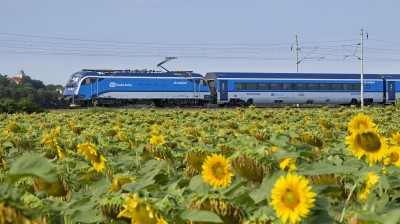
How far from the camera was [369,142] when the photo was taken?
9.92 ft

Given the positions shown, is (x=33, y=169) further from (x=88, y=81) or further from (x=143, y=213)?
(x=88, y=81)

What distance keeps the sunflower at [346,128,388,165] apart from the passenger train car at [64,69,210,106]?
3676 cm

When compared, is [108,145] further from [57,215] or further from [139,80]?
[139,80]

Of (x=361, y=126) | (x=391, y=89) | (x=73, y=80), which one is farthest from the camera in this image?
(x=391, y=89)

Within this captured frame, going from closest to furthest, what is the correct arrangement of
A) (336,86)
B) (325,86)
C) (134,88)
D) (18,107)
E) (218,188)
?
(218,188)
(18,107)
(134,88)
(325,86)
(336,86)

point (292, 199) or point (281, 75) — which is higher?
point (281, 75)

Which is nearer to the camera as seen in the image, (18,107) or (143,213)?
(143,213)

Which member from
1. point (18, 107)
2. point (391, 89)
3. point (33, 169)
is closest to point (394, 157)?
point (33, 169)

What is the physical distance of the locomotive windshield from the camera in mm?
40594

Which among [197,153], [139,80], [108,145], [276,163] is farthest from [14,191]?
[139,80]

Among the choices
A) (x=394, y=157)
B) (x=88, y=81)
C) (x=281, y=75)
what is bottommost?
(x=394, y=157)

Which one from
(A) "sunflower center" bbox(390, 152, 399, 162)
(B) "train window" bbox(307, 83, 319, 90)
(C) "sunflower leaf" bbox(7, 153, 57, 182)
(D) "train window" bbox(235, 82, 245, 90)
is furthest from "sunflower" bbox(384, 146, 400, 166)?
(B) "train window" bbox(307, 83, 319, 90)

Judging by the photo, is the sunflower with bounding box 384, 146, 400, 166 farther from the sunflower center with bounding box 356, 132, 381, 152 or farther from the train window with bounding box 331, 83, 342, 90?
the train window with bounding box 331, 83, 342, 90

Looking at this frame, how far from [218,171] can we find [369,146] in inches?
42.4
